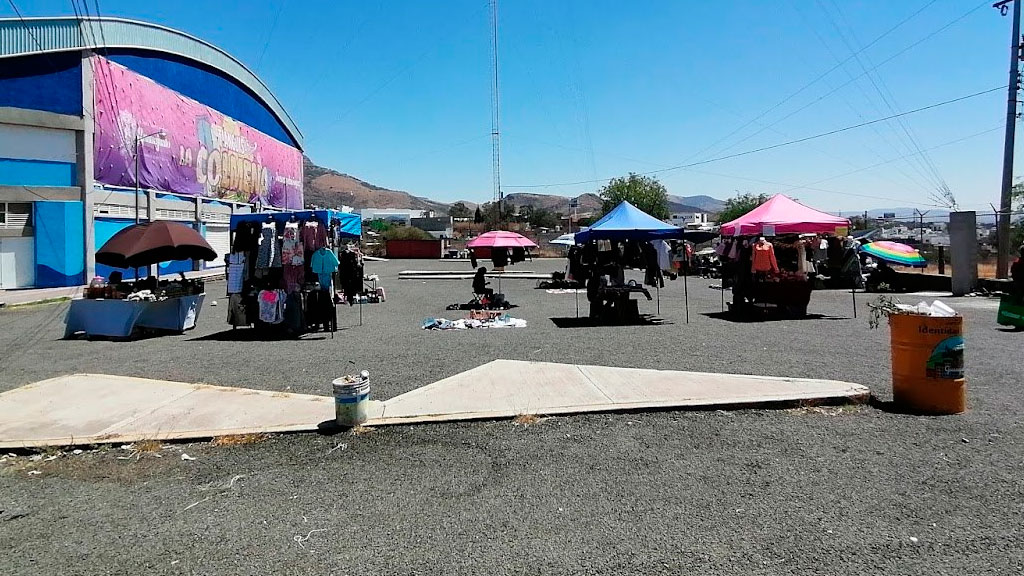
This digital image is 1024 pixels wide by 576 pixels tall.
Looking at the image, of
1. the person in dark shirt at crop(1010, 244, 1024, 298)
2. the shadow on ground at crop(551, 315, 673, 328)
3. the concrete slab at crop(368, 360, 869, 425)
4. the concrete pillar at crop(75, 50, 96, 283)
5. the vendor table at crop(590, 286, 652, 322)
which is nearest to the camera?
the concrete slab at crop(368, 360, 869, 425)

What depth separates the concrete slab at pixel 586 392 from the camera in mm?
6887

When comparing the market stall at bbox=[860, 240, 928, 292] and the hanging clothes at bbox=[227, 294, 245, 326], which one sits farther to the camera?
the market stall at bbox=[860, 240, 928, 292]

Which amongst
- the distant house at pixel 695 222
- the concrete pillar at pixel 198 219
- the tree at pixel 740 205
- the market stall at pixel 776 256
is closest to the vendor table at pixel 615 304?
the market stall at pixel 776 256

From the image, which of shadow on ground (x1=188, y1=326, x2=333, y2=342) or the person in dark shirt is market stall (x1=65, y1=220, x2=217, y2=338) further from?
the person in dark shirt

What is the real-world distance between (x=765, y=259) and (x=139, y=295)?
13317 mm

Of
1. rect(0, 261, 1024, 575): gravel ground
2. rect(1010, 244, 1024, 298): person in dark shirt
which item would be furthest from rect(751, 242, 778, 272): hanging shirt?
rect(0, 261, 1024, 575): gravel ground

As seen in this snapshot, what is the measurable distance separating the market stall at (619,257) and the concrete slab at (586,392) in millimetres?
6295

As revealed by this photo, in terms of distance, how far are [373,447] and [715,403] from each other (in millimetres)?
3475

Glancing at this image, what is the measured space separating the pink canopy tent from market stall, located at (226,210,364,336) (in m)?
9.26

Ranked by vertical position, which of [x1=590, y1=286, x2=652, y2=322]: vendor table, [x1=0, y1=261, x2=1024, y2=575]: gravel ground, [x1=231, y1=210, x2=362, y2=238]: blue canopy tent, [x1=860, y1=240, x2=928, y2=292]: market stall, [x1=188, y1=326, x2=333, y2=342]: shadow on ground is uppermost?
[x1=231, y1=210, x2=362, y2=238]: blue canopy tent

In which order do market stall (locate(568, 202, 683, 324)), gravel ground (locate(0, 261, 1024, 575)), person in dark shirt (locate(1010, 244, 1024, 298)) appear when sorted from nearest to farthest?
gravel ground (locate(0, 261, 1024, 575)) < person in dark shirt (locate(1010, 244, 1024, 298)) < market stall (locate(568, 202, 683, 324))

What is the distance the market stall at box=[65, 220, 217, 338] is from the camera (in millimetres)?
12898

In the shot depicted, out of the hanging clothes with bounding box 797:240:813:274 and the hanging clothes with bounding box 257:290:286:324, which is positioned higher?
the hanging clothes with bounding box 797:240:813:274

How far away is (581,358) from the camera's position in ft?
32.7
